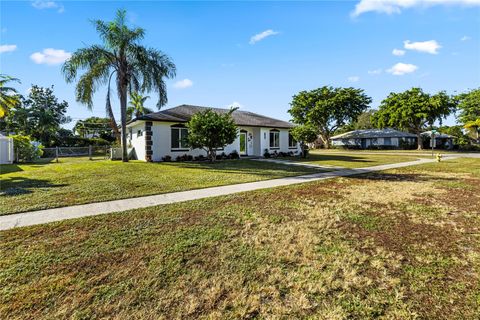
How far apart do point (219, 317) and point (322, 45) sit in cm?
1658

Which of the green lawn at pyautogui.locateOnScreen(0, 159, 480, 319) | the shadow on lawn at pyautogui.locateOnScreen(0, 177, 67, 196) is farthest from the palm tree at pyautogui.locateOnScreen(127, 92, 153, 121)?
the green lawn at pyautogui.locateOnScreen(0, 159, 480, 319)

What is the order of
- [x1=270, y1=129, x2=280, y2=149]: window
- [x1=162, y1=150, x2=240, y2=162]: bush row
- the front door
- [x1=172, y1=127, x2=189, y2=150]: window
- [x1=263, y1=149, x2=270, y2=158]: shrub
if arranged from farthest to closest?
[x1=270, y1=129, x2=280, y2=149]: window, [x1=263, y1=149, x2=270, y2=158]: shrub, the front door, [x1=172, y1=127, x2=189, y2=150]: window, [x1=162, y1=150, x2=240, y2=162]: bush row

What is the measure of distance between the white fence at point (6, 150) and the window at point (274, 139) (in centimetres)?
1965

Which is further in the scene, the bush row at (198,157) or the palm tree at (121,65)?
the bush row at (198,157)

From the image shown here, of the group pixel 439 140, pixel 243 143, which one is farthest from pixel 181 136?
pixel 439 140

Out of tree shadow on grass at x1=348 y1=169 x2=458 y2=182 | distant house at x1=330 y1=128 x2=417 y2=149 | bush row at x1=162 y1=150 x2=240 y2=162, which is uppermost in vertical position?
distant house at x1=330 y1=128 x2=417 y2=149

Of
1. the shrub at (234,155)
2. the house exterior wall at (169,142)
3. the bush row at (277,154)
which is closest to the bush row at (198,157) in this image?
the shrub at (234,155)

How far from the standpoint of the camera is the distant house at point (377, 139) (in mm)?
42531

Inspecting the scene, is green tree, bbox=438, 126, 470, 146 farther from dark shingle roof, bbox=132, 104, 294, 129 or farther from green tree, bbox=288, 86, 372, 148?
dark shingle roof, bbox=132, 104, 294, 129

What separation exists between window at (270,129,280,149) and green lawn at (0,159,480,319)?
1615 cm

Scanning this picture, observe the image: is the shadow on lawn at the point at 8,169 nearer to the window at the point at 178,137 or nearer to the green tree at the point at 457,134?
the window at the point at 178,137

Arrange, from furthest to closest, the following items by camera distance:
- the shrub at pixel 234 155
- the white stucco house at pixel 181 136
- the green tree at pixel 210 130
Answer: the shrub at pixel 234 155
the white stucco house at pixel 181 136
the green tree at pixel 210 130

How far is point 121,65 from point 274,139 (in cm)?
1329

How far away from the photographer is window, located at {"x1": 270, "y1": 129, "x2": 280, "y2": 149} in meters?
21.4
